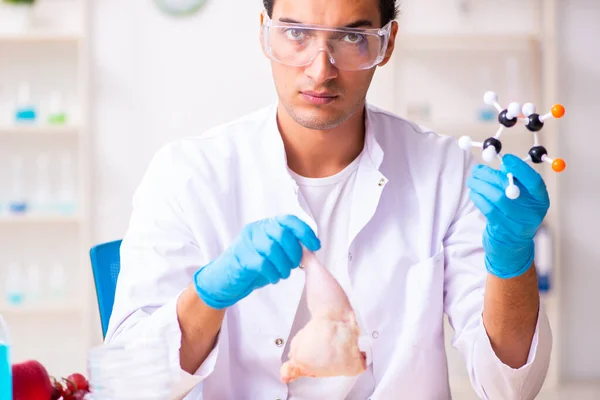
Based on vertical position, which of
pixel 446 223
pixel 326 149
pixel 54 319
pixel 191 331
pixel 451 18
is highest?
pixel 451 18

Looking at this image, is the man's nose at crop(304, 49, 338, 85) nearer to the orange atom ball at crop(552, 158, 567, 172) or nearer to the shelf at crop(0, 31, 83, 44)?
the orange atom ball at crop(552, 158, 567, 172)

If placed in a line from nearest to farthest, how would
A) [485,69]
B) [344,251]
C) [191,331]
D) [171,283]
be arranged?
[191,331] < [171,283] < [344,251] < [485,69]

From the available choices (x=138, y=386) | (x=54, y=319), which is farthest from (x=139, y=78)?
(x=138, y=386)

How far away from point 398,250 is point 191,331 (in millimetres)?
489

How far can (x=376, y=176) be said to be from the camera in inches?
66.1

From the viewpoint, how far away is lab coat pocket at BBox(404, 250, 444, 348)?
63.0 inches

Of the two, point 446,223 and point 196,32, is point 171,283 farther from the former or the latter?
point 196,32

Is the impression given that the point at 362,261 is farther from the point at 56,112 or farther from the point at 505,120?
the point at 56,112

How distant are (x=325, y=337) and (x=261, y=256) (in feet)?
0.50

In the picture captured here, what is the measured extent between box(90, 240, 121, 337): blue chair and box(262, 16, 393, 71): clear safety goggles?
543 mm

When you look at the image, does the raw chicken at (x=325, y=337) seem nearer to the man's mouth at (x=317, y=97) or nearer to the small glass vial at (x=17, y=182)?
the man's mouth at (x=317, y=97)

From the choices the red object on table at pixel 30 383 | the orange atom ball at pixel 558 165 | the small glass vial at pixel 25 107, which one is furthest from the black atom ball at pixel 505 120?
the small glass vial at pixel 25 107

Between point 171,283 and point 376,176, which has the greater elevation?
point 376,176

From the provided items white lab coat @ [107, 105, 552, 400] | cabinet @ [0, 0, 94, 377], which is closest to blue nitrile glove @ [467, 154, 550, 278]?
white lab coat @ [107, 105, 552, 400]
